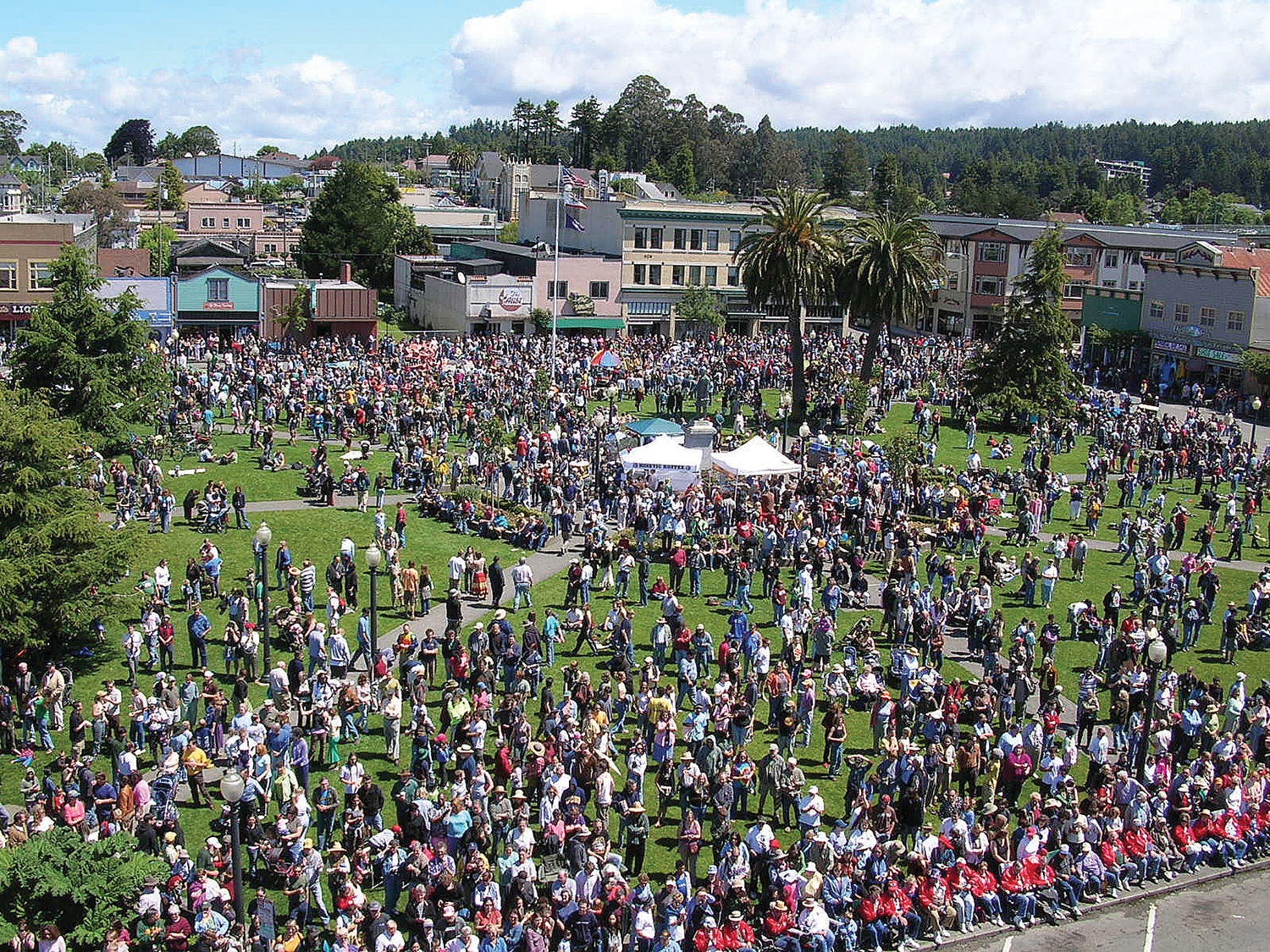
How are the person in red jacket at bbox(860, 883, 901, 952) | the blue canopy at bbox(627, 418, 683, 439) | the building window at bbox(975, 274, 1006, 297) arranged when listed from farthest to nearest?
the building window at bbox(975, 274, 1006, 297), the blue canopy at bbox(627, 418, 683, 439), the person in red jacket at bbox(860, 883, 901, 952)

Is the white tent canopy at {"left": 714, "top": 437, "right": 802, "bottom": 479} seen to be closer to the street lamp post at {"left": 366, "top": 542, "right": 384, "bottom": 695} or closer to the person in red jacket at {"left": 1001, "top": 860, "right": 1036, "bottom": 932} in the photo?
the street lamp post at {"left": 366, "top": 542, "right": 384, "bottom": 695}

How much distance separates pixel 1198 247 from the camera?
68438 mm

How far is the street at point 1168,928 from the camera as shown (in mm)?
16172

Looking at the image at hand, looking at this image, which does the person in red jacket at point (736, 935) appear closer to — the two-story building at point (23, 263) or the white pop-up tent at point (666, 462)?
the white pop-up tent at point (666, 462)

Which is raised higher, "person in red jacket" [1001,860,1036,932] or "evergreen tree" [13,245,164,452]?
"evergreen tree" [13,245,164,452]

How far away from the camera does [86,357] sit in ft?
119

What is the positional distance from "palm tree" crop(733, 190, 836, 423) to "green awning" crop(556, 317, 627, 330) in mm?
23076

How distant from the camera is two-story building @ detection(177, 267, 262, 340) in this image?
64.8 m

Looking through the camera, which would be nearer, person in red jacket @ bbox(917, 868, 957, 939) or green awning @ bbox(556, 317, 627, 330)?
person in red jacket @ bbox(917, 868, 957, 939)

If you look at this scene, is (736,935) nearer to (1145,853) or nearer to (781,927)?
(781,927)

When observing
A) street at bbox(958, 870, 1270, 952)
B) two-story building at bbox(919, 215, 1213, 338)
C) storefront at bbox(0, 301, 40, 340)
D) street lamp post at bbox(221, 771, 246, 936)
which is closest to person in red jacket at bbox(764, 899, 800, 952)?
street at bbox(958, 870, 1270, 952)

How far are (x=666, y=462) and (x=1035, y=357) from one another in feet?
78.3

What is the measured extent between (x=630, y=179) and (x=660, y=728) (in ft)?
310

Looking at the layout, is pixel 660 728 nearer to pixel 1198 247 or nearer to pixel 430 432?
pixel 430 432
